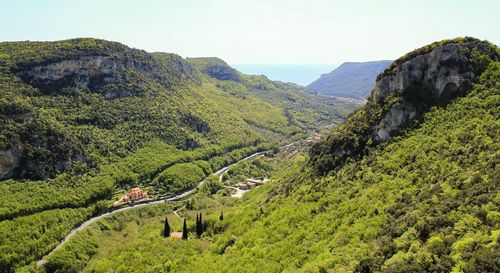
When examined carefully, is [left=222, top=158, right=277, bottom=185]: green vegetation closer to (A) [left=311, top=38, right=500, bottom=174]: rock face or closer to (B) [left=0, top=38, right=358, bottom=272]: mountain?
(B) [left=0, top=38, right=358, bottom=272]: mountain

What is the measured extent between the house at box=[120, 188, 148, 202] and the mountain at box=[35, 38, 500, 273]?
74.1 feet

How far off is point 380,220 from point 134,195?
98970 mm

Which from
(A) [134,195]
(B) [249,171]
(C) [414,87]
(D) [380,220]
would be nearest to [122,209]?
(A) [134,195]

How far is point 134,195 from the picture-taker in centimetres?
13775

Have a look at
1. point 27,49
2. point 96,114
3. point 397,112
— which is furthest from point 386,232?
point 27,49

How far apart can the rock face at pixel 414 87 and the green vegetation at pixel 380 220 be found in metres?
2.85

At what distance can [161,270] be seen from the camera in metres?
78.2

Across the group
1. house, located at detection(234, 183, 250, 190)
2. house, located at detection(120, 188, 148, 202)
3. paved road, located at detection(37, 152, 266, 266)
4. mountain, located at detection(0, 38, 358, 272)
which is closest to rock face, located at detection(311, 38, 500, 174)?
paved road, located at detection(37, 152, 266, 266)

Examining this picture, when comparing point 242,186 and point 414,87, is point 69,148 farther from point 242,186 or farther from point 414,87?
point 414,87

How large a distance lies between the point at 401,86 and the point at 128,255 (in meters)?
67.7

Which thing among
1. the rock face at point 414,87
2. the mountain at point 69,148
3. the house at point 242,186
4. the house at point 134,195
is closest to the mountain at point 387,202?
the rock face at point 414,87

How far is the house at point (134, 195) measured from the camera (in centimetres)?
13620

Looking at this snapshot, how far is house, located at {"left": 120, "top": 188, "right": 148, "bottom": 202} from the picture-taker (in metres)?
136

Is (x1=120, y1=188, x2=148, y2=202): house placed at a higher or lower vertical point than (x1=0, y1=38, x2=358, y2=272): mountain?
lower
